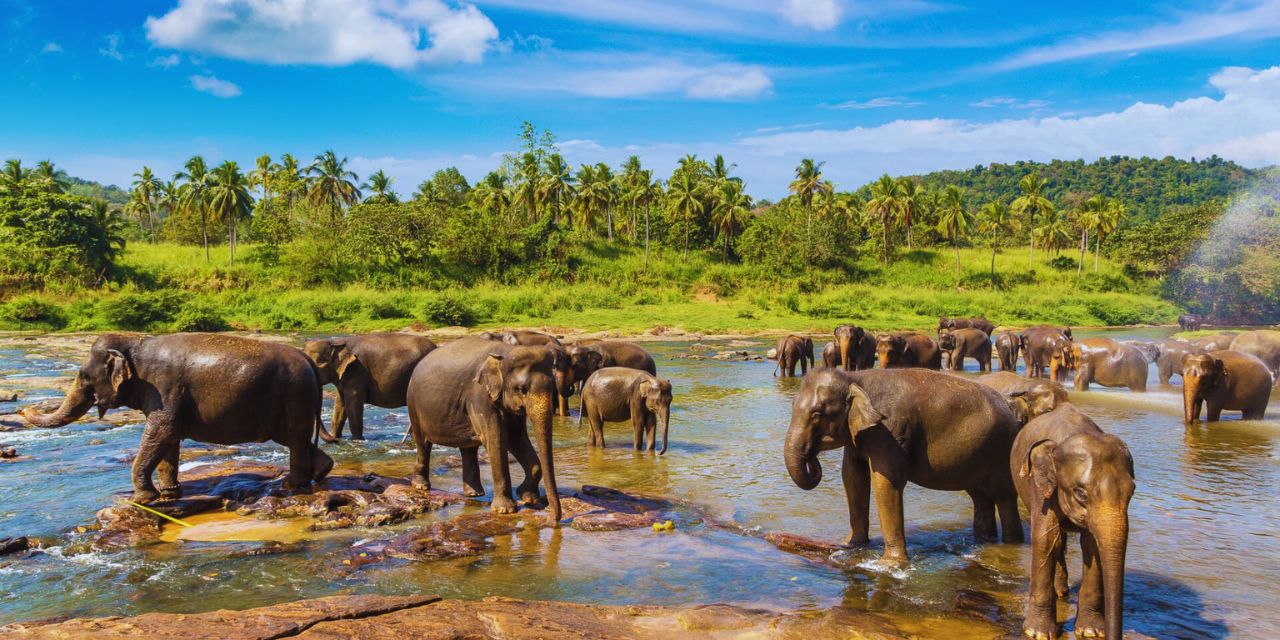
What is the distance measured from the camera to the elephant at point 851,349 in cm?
2588

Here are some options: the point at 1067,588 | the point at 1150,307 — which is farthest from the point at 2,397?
the point at 1150,307

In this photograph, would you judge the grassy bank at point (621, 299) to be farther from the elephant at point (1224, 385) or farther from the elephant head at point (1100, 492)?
the elephant head at point (1100, 492)

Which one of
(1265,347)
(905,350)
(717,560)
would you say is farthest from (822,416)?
(1265,347)

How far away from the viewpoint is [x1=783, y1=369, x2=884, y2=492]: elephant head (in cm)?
807

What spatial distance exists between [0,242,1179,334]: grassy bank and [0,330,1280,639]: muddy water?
37.0 m

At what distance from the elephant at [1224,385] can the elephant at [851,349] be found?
838cm

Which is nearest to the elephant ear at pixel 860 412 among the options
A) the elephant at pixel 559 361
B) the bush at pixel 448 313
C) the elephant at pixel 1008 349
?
the elephant at pixel 559 361

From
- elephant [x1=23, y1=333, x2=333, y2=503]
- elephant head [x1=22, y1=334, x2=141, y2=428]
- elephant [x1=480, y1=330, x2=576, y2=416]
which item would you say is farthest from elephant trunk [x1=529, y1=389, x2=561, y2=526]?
elephant [x1=480, y1=330, x2=576, y2=416]

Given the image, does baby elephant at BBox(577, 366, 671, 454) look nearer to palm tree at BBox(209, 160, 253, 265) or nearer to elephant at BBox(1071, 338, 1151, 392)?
elephant at BBox(1071, 338, 1151, 392)

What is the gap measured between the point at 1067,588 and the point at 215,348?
Result: 363 inches

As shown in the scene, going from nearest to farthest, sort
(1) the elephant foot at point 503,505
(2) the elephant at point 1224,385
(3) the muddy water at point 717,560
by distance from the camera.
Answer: (3) the muddy water at point 717,560 → (1) the elephant foot at point 503,505 → (2) the elephant at point 1224,385

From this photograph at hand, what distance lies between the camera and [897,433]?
8.18 metres

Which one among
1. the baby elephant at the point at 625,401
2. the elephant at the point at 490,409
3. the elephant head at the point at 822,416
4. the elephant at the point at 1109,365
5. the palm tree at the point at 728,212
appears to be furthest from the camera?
the palm tree at the point at 728,212

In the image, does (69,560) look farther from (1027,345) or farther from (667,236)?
(667,236)
